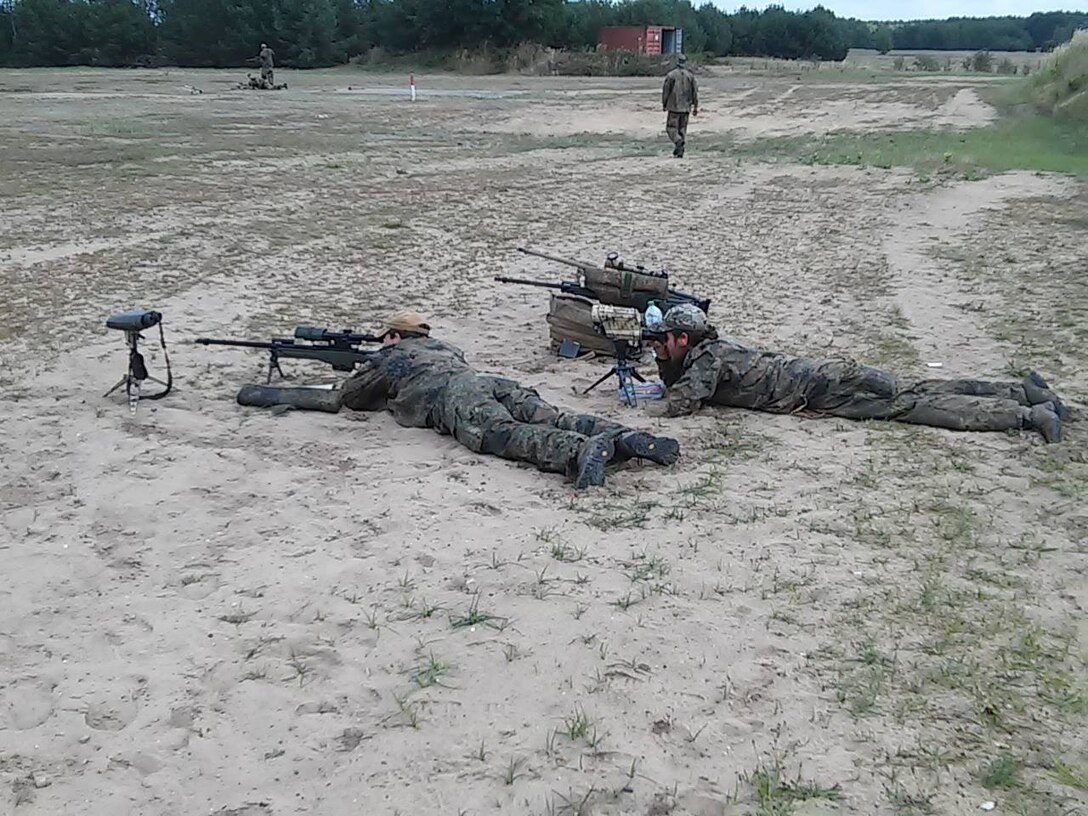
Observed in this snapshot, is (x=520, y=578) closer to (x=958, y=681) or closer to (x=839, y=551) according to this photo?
(x=839, y=551)

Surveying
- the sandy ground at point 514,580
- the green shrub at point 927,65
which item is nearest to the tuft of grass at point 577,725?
the sandy ground at point 514,580

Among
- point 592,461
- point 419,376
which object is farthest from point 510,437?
point 419,376

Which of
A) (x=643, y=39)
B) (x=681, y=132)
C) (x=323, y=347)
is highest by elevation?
(x=643, y=39)

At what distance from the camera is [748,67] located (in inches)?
1919

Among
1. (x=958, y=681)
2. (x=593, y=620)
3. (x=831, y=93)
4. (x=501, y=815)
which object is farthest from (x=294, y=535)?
(x=831, y=93)

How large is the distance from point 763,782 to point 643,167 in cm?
1575

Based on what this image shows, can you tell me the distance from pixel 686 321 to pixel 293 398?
2.40 m

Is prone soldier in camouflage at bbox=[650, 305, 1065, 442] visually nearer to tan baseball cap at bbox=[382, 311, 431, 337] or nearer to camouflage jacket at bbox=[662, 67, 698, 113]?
tan baseball cap at bbox=[382, 311, 431, 337]

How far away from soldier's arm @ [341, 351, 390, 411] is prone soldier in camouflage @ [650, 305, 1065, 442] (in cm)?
163

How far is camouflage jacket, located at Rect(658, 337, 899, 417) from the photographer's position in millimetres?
6328

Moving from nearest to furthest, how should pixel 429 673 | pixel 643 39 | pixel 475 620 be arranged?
pixel 429 673 → pixel 475 620 → pixel 643 39

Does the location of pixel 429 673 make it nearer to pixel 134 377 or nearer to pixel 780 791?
pixel 780 791

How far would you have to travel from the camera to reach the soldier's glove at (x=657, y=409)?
20.9ft

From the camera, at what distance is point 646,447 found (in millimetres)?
5398
